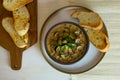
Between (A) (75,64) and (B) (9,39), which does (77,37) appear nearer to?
(A) (75,64)

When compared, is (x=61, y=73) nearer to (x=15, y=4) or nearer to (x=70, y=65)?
(x=70, y=65)

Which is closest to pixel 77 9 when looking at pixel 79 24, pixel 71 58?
pixel 79 24

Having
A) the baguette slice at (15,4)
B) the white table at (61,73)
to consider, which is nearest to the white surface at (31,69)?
the white table at (61,73)

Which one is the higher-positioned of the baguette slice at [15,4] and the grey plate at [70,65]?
the baguette slice at [15,4]

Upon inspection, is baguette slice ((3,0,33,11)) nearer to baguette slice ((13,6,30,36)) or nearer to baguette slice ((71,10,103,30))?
baguette slice ((13,6,30,36))

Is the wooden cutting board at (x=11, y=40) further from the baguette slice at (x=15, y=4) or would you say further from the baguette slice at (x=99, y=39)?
the baguette slice at (x=99, y=39)

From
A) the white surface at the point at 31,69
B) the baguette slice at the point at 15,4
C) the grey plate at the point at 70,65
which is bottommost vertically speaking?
the white surface at the point at 31,69
